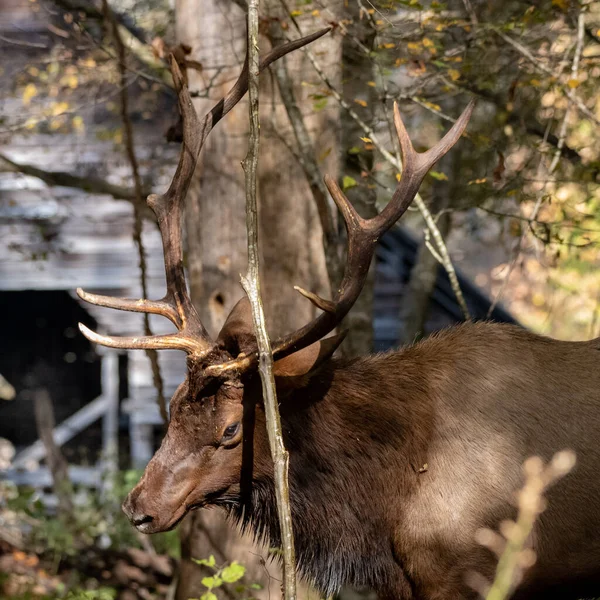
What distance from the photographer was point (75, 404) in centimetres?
1549

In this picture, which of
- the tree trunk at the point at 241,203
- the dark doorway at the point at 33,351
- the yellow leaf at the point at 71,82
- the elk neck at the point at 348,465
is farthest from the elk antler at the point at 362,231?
the dark doorway at the point at 33,351

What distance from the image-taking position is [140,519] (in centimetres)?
376

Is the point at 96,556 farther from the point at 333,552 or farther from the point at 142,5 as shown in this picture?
the point at 142,5

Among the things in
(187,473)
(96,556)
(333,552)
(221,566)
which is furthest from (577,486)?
(96,556)

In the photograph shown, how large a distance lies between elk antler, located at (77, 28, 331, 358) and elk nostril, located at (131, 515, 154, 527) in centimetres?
70

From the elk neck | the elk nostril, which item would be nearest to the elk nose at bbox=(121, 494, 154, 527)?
the elk nostril

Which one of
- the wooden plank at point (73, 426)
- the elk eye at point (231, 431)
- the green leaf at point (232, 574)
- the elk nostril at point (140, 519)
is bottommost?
the wooden plank at point (73, 426)

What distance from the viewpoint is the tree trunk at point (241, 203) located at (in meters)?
5.20

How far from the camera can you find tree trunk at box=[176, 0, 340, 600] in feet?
17.0

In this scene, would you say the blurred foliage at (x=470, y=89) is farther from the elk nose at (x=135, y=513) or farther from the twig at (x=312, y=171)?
the elk nose at (x=135, y=513)

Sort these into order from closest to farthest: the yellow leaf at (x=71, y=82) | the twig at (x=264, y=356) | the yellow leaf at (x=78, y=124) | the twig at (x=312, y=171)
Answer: the twig at (x=264, y=356) < the twig at (x=312, y=171) < the yellow leaf at (x=71, y=82) < the yellow leaf at (x=78, y=124)

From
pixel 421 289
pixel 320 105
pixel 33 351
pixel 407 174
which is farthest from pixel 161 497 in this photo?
pixel 33 351

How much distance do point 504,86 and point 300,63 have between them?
2745mm

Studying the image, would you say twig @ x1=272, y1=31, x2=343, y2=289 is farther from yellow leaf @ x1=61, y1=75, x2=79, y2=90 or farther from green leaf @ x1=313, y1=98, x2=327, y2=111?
yellow leaf @ x1=61, y1=75, x2=79, y2=90
